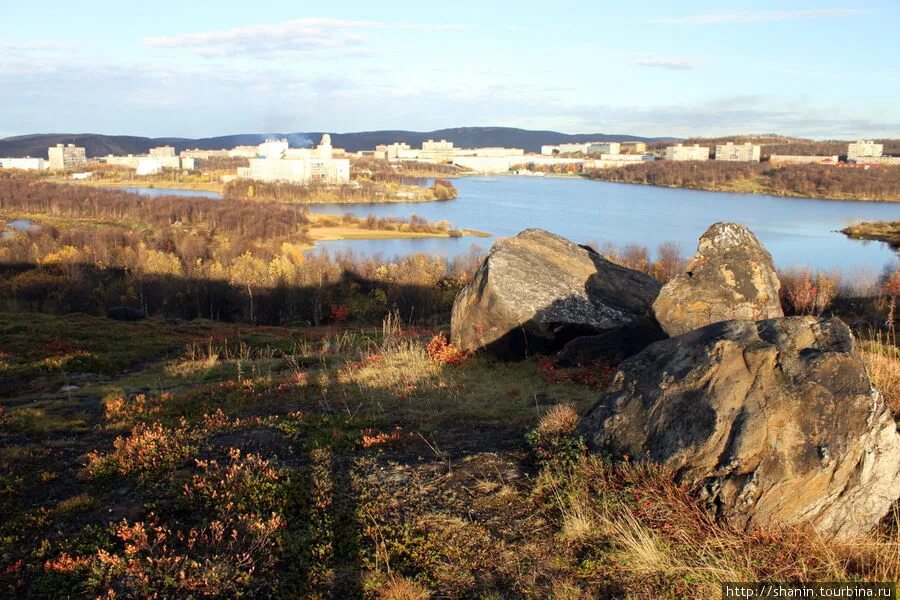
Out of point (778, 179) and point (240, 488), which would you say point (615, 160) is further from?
point (240, 488)

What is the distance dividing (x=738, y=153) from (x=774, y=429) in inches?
6862

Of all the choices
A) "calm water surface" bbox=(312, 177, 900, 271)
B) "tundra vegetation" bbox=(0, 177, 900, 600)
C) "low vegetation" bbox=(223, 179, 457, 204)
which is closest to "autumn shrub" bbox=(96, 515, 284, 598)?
"tundra vegetation" bbox=(0, 177, 900, 600)

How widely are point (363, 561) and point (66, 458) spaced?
11.5 ft

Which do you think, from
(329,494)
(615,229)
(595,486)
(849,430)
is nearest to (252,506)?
(329,494)

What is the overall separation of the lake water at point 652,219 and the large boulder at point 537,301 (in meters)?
37.8

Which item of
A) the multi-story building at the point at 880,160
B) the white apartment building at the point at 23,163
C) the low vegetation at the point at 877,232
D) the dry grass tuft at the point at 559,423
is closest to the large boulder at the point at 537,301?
the dry grass tuft at the point at 559,423

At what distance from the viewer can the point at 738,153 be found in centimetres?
15912

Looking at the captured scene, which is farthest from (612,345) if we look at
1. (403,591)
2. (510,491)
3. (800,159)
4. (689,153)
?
(689,153)

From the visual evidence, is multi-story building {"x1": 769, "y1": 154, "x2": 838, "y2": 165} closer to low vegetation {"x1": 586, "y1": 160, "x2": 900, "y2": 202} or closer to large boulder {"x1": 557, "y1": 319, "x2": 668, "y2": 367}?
low vegetation {"x1": 586, "y1": 160, "x2": 900, "y2": 202}

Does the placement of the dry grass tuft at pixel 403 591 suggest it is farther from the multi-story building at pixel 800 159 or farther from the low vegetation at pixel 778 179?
the multi-story building at pixel 800 159

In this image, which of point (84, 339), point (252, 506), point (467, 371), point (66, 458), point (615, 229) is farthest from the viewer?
point (615, 229)

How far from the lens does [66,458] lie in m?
5.66

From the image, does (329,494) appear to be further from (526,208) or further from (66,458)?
(526,208)

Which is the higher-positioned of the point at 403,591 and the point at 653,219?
the point at 653,219
